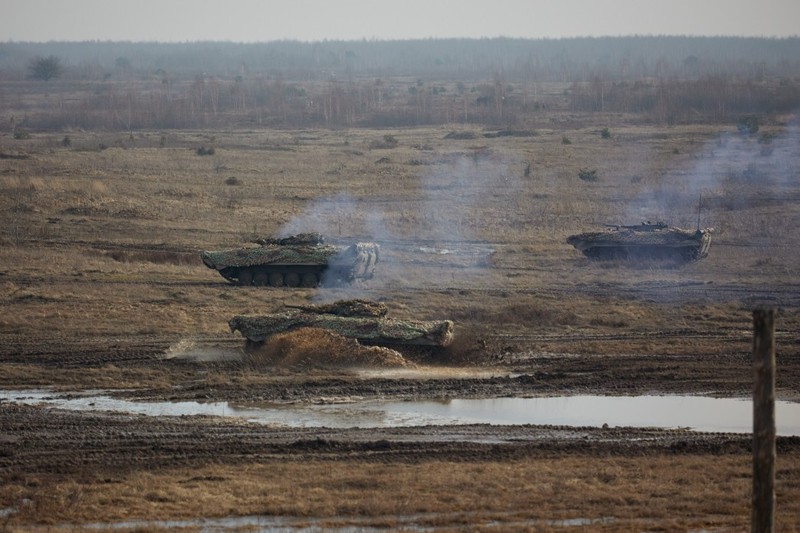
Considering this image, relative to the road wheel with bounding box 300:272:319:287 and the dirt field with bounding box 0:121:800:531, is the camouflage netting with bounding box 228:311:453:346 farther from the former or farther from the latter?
the road wheel with bounding box 300:272:319:287

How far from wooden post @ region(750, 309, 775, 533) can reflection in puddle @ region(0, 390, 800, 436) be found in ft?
24.7

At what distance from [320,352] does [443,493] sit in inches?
342

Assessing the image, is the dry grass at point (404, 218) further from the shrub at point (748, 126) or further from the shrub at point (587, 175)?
the shrub at point (748, 126)

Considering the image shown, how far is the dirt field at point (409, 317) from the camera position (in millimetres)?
13430

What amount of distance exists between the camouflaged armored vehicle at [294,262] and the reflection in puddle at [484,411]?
1190cm

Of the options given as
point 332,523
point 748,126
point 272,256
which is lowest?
point 332,523

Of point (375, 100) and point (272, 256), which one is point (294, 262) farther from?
point (375, 100)

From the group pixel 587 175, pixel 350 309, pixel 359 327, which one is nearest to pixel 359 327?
pixel 359 327

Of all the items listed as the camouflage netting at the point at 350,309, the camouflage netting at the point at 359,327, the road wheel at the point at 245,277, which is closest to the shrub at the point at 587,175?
the road wheel at the point at 245,277

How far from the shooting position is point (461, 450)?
1559cm

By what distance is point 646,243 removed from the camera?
35.3 m

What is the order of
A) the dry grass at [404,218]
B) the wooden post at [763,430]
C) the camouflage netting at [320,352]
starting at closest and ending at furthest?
the wooden post at [763,430], the camouflage netting at [320,352], the dry grass at [404,218]

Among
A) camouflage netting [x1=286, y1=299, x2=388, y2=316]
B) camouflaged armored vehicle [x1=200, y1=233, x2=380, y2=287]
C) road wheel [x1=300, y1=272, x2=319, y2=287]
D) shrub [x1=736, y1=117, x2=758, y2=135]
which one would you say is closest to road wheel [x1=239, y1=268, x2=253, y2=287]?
camouflaged armored vehicle [x1=200, y1=233, x2=380, y2=287]

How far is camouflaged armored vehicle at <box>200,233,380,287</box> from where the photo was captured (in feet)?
103
